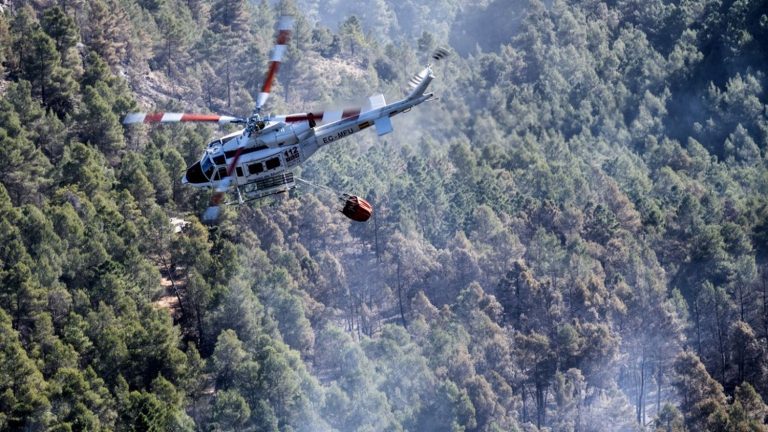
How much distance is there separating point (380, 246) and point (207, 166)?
193ft

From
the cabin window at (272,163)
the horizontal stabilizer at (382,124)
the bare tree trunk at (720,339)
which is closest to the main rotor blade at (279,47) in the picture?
the cabin window at (272,163)

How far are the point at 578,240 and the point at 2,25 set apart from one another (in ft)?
150

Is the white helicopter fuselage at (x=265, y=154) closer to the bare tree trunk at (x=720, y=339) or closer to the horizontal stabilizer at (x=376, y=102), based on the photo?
the horizontal stabilizer at (x=376, y=102)

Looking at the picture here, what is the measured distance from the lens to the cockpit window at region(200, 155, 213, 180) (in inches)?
2525

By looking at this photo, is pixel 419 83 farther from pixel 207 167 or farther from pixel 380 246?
pixel 380 246

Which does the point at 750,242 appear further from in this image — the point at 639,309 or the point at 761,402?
the point at 761,402

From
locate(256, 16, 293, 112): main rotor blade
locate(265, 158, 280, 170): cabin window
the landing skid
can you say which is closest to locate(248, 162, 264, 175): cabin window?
locate(265, 158, 280, 170): cabin window

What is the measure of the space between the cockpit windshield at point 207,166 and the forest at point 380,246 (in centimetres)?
2042

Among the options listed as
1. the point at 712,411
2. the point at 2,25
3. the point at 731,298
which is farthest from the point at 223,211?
the point at 731,298

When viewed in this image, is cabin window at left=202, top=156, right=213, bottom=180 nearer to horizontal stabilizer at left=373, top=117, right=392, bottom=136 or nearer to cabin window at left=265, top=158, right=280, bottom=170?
cabin window at left=265, top=158, right=280, bottom=170

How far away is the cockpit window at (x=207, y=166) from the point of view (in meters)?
64.1

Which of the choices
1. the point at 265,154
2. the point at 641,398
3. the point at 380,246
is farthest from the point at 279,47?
the point at 380,246

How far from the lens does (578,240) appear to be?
125 m

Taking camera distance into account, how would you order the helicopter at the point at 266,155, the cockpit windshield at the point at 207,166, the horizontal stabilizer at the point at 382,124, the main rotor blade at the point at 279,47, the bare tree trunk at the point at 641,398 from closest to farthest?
the main rotor blade at the point at 279,47
the helicopter at the point at 266,155
the cockpit windshield at the point at 207,166
the horizontal stabilizer at the point at 382,124
the bare tree trunk at the point at 641,398
